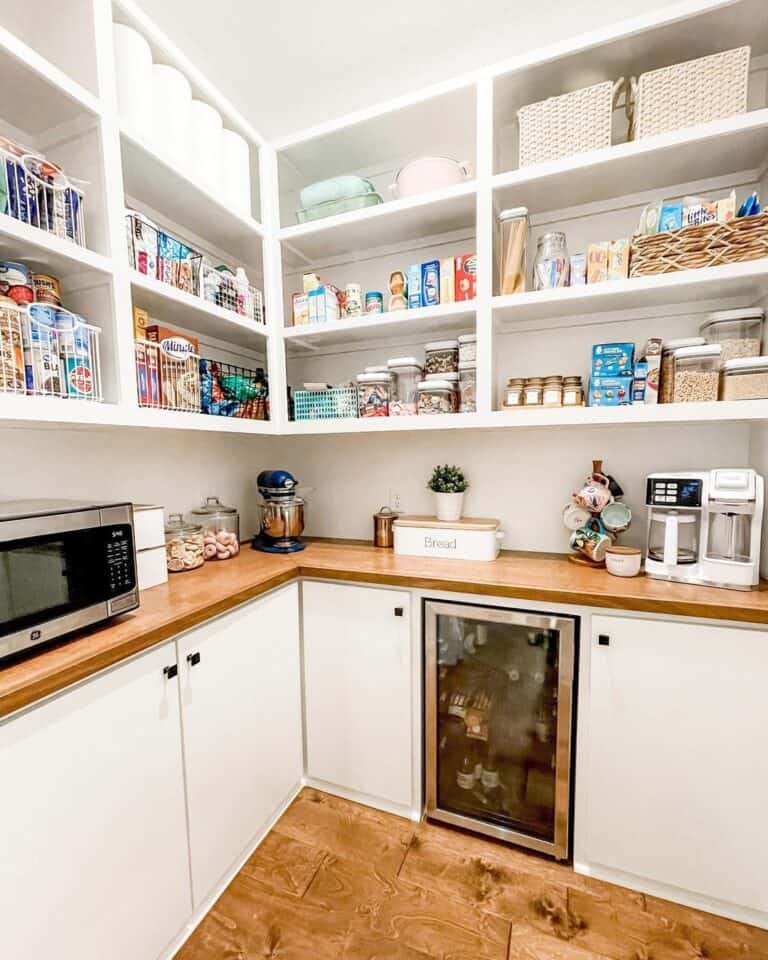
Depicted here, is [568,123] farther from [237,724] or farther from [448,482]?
[237,724]

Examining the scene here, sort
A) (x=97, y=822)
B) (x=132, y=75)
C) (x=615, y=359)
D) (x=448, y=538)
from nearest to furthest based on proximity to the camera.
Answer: (x=97, y=822), (x=132, y=75), (x=615, y=359), (x=448, y=538)

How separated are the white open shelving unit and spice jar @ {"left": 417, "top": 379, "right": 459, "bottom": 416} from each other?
0.24ft

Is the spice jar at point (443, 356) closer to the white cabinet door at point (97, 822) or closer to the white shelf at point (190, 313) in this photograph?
the white shelf at point (190, 313)

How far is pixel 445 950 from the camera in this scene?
1.18 metres

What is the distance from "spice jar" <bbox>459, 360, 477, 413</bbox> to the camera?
161 cm

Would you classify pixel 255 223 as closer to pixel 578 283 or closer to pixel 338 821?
pixel 578 283

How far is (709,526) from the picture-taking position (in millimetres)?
1325

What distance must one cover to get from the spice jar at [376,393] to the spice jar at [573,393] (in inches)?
25.7

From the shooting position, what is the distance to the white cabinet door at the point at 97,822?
0.82m

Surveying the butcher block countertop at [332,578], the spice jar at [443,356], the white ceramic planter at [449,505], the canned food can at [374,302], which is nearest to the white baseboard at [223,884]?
the butcher block countertop at [332,578]

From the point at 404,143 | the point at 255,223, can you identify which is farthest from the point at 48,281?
the point at 404,143

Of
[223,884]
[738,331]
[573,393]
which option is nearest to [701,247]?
[738,331]

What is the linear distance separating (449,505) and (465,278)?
857 mm

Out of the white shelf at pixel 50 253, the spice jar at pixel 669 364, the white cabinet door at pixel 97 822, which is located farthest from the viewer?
the spice jar at pixel 669 364
